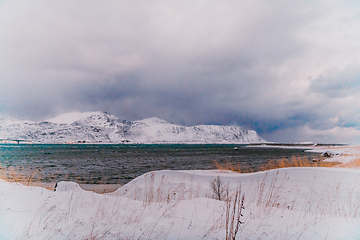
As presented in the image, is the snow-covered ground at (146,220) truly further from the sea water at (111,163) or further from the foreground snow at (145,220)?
the sea water at (111,163)

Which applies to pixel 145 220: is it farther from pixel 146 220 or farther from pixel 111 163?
pixel 111 163

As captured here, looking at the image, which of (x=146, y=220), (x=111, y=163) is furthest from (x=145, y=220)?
(x=111, y=163)

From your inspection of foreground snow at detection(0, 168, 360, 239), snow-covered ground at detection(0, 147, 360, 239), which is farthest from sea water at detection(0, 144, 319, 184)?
foreground snow at detection(0, 168, 360, 239)

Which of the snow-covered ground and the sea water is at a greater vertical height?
the snow-covered ground

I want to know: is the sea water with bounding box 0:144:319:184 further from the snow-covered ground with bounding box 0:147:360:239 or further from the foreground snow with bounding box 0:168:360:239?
the foreground snow with bounding box 0:168:360:239

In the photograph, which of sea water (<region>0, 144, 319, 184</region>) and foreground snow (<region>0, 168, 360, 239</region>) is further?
sea water (<region>0, 144, 319, 184</region>)

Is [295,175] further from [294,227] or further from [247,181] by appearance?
[294,227]

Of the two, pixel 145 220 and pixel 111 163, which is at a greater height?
pixel 145 220

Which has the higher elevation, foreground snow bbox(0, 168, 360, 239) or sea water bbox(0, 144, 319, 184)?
foreground snow bbox(0, 168, 360, 239)

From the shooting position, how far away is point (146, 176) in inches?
517

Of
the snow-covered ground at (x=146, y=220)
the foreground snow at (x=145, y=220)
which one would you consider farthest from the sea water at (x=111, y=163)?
the foreground snow at (x=145, y=220)

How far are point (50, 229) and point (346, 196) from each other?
389 inches

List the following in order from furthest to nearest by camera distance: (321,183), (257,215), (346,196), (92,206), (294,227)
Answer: (321,183) → (346,196) → (92,206) → (257,215) → (294,227)

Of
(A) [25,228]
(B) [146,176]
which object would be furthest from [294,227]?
(B) [146,176]
